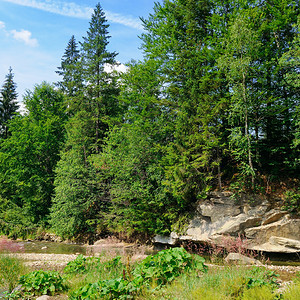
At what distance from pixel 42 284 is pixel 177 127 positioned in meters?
11.0

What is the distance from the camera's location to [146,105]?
1831 cm

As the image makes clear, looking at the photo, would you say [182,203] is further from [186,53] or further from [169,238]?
[186,53]

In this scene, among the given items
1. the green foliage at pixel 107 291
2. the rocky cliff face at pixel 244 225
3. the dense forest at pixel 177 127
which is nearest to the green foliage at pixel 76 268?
the green foliage at pixel 107 291

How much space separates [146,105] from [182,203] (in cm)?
749

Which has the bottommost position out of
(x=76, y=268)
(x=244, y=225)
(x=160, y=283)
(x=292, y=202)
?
(x=244, y=225)

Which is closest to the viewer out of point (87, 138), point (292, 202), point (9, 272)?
point (9, 272)

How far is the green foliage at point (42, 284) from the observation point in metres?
5.15

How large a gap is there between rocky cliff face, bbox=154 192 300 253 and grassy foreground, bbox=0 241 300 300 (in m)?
7.12

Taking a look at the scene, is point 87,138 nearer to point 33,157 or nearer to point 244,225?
point 33,157

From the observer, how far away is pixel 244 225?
491 inches

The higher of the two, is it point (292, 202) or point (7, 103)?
point (7, 103)

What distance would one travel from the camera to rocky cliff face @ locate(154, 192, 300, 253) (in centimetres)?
1162

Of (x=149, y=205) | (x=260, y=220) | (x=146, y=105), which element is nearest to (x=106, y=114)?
(x=146, y=105)

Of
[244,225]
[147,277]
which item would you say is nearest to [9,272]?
[147,277]
